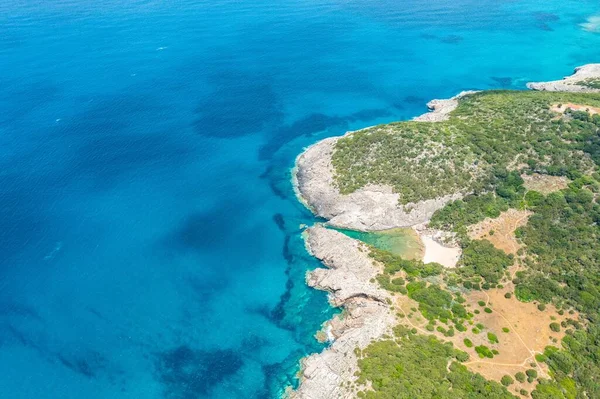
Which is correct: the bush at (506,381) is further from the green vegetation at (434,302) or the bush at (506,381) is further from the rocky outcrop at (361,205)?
the rocky outcrop at (361,205)

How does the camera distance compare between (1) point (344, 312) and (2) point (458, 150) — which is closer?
(1) point (344, 312)

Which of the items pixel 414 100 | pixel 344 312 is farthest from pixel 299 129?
pixel 344 312

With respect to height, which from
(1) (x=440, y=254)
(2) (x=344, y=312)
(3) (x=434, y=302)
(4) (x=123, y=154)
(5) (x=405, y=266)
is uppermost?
(4) (x=123, y=154)

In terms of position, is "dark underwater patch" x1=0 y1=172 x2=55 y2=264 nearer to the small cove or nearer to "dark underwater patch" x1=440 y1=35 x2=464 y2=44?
the small cove

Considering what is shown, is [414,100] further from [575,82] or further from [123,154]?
[123,154]

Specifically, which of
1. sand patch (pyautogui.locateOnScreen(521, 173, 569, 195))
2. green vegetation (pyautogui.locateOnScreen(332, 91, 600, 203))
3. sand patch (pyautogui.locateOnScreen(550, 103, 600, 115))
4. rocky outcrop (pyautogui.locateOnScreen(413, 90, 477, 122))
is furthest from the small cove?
sand patch (pyautogui.locateOnScreen(550, 103, 600, 115))

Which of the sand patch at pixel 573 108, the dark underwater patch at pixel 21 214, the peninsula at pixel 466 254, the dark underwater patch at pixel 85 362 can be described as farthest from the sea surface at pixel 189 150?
the sand patch at pixel 573 108
